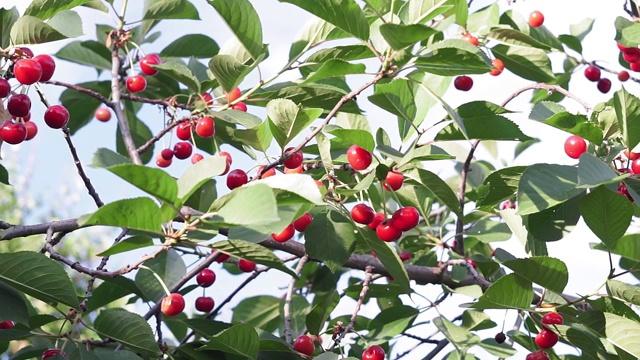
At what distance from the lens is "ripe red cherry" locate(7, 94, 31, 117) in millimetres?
1706

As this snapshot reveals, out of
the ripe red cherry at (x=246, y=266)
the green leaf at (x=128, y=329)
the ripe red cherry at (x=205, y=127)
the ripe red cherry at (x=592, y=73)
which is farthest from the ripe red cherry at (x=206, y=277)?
the ripe red cherry at (x=592, y=73)

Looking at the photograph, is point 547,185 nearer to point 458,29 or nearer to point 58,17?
point 458,29

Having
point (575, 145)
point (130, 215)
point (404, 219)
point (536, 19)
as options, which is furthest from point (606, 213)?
point (536, 19)

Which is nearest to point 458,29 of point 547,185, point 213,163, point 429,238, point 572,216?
point 429,238

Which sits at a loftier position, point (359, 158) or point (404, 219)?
point (359, 158)

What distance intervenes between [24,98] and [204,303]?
935 mm

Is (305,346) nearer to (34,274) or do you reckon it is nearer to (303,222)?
(303,222)

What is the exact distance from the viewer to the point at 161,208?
49.3 inches

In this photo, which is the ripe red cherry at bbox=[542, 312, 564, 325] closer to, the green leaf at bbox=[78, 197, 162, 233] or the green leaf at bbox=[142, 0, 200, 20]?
the green leaf at bbox=[78, 197, 162, 233]

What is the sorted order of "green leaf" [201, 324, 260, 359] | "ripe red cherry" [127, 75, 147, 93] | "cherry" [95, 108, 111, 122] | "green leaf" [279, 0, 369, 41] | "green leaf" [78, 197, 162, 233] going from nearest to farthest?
"green leaf" [78, 197, 162, 233], "green leaf" [279, 0, 369, 41], "green leaf" [201, 324, 260, 359], "ripe red cherry" [127, 75, 147, 93], "cherry" [95, 108, 111, 122]

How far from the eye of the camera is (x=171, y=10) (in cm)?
227

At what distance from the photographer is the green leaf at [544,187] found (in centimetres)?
149

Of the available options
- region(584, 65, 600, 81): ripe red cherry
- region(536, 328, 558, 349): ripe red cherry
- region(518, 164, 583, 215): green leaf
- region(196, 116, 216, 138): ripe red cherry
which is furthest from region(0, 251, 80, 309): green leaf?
region(584, 65, 600, 81): ripe red cherry

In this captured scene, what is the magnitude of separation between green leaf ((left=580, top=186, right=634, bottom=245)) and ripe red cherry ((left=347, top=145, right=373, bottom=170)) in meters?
0.49
